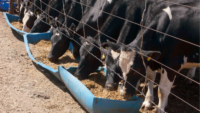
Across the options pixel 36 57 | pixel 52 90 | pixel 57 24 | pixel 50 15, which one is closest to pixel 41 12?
pixel 50 15

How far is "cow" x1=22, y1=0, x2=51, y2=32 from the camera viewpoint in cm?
882

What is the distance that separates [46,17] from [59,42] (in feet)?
6.04

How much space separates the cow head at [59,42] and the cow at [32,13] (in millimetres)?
2230

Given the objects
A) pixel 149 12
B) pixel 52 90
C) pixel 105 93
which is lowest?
pixel 52 90

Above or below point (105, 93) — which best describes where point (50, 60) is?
below

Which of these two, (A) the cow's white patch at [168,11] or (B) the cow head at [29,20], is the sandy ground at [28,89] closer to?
(B) the cow head at [29,20]

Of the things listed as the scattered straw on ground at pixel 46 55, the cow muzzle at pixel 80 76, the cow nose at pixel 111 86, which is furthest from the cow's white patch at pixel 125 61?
the scattered straw on ground at pixel 46 55

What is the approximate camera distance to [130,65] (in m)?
4.36

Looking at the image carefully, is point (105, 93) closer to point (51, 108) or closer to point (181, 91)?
point (51, 108)

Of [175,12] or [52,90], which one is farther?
[52,90]

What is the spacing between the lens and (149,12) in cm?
521

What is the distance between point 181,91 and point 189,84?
0.52 meters

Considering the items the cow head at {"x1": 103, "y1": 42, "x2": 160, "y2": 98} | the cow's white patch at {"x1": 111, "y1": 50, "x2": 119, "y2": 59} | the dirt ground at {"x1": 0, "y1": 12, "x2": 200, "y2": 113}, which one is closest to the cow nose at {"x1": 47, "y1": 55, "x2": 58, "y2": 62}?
the dirt ground at {"x1": 0, "y1": 12, "x2": 200, "y2": 113}

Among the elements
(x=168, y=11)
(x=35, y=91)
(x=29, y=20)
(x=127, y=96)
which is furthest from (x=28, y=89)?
(x=29, y=20)
